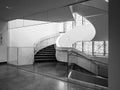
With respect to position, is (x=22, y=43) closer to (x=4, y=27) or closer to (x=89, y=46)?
(x=4, y=27)

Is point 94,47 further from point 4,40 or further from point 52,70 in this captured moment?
point 4,40

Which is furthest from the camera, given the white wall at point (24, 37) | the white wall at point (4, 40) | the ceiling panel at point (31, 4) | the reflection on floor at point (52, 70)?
the white wall at point (4, 40)

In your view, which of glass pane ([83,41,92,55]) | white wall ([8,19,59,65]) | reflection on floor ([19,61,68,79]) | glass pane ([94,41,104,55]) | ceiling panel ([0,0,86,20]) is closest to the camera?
ceiling panel ([0,0,86,20])

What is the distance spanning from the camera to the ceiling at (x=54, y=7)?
193 inches

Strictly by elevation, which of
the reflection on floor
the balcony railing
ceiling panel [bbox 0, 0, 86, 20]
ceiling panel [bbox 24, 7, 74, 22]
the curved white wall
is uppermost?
ceiling panel [bbox 0, 0, 86, 20]

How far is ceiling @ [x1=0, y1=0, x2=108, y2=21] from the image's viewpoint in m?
4.91

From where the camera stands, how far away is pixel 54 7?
568 cm

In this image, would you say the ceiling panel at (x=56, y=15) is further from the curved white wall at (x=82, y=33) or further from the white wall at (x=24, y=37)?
the white wall at (x=24, y=37)

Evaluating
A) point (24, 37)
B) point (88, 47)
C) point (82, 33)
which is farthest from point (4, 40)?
point (88, 47)

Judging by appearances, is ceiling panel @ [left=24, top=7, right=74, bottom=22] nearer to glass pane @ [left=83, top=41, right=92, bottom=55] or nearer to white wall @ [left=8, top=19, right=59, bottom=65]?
white wall @ [left=8, top=19, right=59, bottom=65]

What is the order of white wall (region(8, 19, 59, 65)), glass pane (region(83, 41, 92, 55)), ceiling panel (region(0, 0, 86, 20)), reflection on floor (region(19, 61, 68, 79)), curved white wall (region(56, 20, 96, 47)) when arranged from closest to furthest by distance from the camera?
ceiling panel (region(0, 0, 86, 20)) < glass pane (region(83, 41, 92, 55)) < curved white wall (region(56, 20, 96, 47)) < reflection on floor (region(19, 61, 68, 79)) < white wall (region(8, 19, 59, 65))

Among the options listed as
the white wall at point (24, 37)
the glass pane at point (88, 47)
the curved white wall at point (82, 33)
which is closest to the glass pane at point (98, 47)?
the glass pane at point (88, 47)

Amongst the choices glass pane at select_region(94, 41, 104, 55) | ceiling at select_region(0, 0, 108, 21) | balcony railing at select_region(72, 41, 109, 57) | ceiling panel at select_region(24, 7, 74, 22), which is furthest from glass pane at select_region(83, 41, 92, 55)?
ceiling panel at select_region(24, 7, 74, 22)

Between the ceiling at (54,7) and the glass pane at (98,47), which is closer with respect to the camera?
the ceiling at (54,7)
